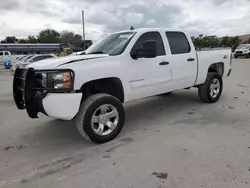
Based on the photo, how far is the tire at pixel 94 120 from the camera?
3.91m

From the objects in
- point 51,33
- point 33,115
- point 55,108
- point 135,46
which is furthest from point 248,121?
point 51,33

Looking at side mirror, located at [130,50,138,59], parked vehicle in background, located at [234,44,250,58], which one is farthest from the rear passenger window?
parked vehicle in background, located at [234,44,250,58]

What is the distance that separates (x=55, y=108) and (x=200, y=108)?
12.7 feet

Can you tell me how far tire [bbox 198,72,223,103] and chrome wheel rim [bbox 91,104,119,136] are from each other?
10.1 feet

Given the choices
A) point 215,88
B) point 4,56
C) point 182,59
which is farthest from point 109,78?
point 4,56

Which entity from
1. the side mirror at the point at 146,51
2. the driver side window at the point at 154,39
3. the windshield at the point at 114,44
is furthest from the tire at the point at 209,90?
the windshield at the point at 114,44

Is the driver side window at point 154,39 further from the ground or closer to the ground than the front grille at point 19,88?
further from the ground

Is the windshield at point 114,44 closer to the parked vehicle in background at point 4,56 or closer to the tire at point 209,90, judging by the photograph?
the tire at point 209,90

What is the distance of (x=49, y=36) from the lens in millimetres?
86562

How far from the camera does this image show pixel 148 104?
22.6 ft

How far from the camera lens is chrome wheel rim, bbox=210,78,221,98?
664cm

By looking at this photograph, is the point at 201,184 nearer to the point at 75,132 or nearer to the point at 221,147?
the point at 221,147

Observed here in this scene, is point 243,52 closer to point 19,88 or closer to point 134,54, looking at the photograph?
point 134,54

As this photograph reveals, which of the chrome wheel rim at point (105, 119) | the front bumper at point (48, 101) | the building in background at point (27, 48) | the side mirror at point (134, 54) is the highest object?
the building in background at point (27, 48)
